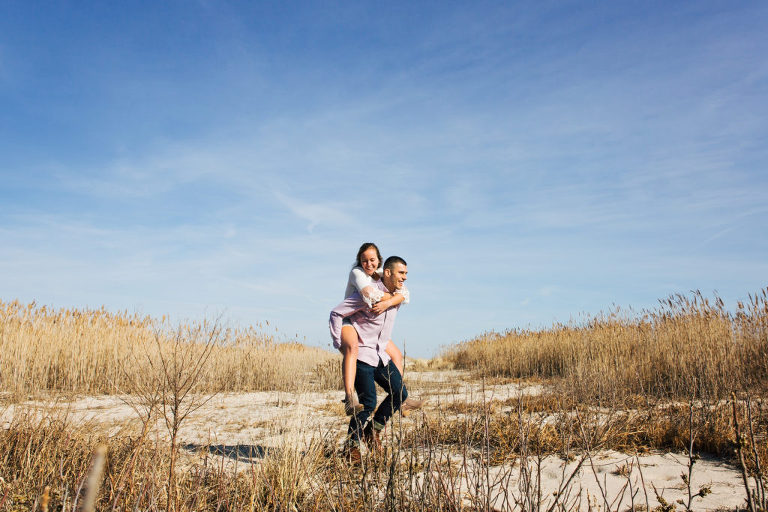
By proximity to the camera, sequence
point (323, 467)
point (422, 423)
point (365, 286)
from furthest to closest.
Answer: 1. point (365, 286)
2. point (323, 467)
3. point (422, 423)

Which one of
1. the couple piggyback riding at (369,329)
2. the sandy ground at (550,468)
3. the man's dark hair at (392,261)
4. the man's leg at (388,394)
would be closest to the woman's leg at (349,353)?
the couple piggyback riding at (369,329)

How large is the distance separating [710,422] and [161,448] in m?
5.00

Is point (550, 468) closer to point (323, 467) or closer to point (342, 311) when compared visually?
point (323, 467)

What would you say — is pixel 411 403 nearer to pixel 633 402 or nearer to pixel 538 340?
pixel 633 402

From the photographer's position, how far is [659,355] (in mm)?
9328

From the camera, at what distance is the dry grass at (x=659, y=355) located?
7.02m

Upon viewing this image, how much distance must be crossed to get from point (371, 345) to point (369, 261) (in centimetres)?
73

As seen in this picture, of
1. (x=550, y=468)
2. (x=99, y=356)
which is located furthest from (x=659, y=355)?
(x=99, y=356)

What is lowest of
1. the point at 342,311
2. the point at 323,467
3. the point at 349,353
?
the point at 323,467

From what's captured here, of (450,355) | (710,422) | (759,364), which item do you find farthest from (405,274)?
(450,355)

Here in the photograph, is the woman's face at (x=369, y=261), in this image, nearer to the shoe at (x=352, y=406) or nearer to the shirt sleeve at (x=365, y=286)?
the shirt sleeve at (x=365, y=286)

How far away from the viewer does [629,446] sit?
→ 15.0 feet

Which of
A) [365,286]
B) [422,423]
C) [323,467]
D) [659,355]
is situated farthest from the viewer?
[659,355]

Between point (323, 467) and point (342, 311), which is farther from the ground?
point (342, 311)
